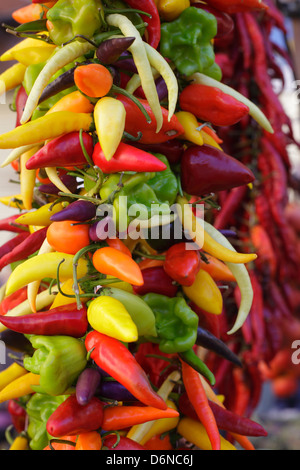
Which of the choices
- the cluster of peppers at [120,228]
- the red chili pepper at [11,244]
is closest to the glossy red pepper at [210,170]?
the cluster of peppers at [120,228]

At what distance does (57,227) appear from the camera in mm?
979

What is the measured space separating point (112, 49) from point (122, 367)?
57 cm

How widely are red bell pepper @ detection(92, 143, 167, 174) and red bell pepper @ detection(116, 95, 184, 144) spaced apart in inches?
2.6

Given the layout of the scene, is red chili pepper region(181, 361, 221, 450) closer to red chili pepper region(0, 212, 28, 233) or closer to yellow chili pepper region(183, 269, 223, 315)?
yellow chili pepper region(183, 269, 223, 315)

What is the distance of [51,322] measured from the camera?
0.95 metres

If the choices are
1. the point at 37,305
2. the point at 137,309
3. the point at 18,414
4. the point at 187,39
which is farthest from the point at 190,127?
the point at 18,414

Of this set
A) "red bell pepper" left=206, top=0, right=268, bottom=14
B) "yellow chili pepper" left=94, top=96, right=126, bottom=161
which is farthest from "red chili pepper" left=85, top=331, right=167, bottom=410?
"red bell pepper" left=206, top=0, right=268, bottom=14

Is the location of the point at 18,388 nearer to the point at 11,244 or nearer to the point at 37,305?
the point at 37,305

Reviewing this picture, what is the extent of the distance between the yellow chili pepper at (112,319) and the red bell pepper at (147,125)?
13.0 inches

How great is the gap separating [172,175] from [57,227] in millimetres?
255

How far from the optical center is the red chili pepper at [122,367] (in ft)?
2.78

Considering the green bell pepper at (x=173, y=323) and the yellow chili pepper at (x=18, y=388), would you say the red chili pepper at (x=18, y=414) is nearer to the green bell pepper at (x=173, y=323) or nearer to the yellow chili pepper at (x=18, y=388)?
the yellow chili pepper at (x=18, y=388)

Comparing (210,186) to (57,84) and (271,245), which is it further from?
(271,245)
